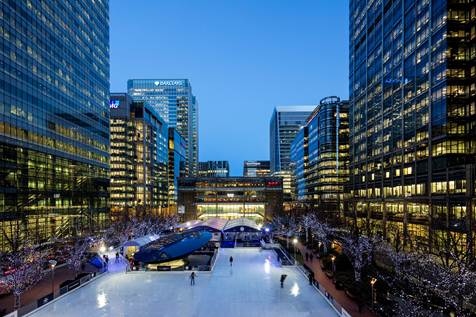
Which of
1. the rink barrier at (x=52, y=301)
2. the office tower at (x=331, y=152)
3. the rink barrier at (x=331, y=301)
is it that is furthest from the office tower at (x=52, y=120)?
the office tower at (x=331, y=152)

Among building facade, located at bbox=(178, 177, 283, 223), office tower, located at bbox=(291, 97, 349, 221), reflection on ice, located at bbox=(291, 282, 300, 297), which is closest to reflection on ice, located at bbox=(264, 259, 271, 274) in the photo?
reflection on ice, located at bbox=(291, 282, 300, 297)

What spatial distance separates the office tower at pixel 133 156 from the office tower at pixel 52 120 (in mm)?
47171

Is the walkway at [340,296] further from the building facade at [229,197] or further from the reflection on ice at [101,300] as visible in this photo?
the building facade at [229,197]

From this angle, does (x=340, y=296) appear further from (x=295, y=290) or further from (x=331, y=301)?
(x=331, y=301)

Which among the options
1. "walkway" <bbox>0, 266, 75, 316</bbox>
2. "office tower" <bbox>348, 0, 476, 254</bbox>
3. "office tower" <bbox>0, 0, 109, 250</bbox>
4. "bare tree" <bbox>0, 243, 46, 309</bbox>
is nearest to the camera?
"bare tree" <bbox>0, 243, 46, 309</bbox>

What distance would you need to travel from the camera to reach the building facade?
16138 cm

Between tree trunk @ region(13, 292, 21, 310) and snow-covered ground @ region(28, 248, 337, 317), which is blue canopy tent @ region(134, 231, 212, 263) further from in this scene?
tree trunk @ region(13, 292, 21, 310)

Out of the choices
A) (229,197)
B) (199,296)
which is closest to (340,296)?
(199,296)

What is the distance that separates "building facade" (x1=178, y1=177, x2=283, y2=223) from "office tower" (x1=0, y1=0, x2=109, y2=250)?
59630 mm

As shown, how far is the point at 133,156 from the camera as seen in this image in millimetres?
160250

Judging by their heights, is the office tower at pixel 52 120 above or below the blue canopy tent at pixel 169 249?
above

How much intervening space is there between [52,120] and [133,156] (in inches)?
3329

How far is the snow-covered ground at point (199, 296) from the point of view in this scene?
25266 mm

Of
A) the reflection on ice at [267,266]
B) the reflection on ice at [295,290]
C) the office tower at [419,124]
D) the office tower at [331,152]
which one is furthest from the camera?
the office tower at [331,152]
